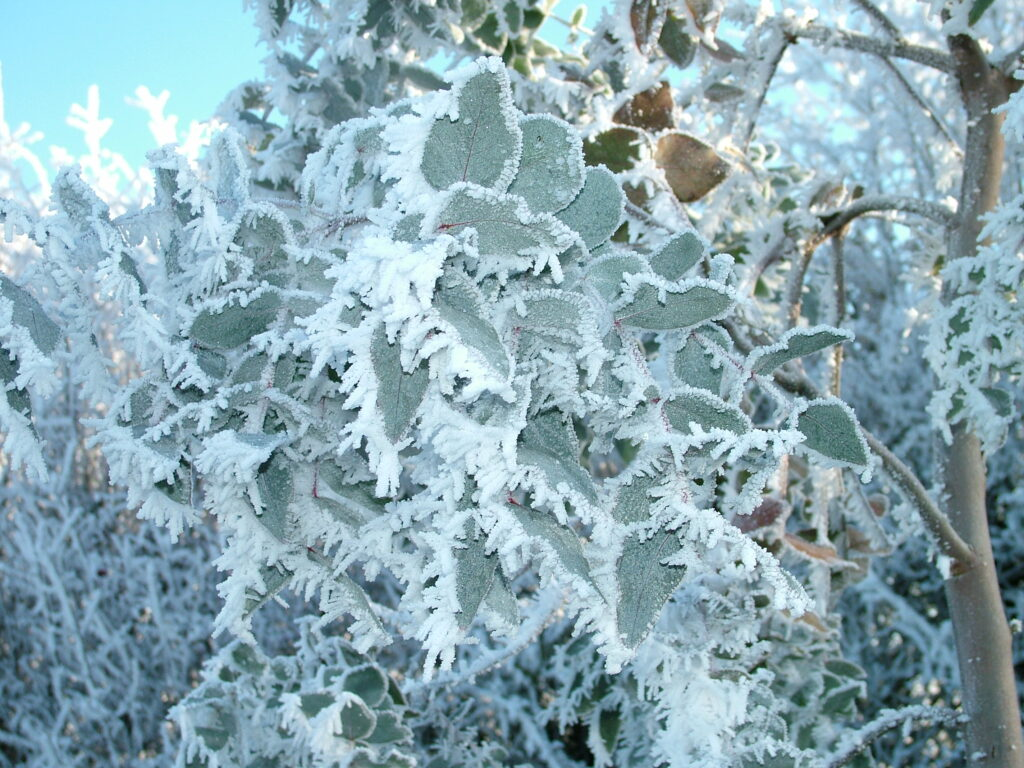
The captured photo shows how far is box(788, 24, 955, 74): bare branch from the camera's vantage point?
0.98 m

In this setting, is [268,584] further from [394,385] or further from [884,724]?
[884,724]

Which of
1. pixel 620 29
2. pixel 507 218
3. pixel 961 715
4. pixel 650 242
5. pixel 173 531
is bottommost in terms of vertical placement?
pixel 961 715

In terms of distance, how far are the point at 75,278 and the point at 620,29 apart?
0.74 meters

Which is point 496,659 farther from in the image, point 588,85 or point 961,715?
point 588,85

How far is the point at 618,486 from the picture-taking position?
43 cm

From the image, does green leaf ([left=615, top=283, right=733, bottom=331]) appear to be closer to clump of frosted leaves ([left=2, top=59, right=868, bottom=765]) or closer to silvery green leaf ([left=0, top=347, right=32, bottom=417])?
clump of frosted leaves ([left=2, top=59, right=868, bottom=765])

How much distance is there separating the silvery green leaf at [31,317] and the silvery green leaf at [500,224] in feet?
0.90

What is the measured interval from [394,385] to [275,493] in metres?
0.15

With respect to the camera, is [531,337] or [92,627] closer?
[531,337]

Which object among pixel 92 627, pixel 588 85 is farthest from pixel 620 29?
pixel 92 627

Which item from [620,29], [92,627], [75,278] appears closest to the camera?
[75,278]

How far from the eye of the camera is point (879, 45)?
0.99 meters

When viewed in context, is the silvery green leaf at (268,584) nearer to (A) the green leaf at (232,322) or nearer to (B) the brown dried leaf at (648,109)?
(A) the green leaf at (232,322)

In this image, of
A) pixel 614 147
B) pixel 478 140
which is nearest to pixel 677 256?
pixel 478 140
